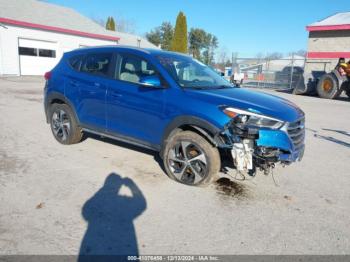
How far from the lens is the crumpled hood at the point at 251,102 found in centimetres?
397

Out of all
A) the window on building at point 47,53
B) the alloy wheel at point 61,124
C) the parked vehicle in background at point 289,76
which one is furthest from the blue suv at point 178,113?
the parked vehicle in background at point 289,76

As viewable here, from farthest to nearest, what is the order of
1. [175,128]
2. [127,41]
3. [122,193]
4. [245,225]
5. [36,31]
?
[127,41] < [36,31] < [175,128] < [122,193] < [245,225]

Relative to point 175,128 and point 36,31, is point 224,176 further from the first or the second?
point 36,31

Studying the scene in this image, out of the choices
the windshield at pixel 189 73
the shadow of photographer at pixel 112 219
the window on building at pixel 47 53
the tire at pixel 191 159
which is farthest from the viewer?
the window on building at pixel 47 53

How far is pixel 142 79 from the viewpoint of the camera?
4559mm

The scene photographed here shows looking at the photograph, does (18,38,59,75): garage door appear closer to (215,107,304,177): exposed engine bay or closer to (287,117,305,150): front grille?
(215,107,304,177): exposed engine bay

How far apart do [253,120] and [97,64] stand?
9.63 ft

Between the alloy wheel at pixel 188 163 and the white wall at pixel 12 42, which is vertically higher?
the white wall at pixel 12 42

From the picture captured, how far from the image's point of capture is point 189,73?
195 inches

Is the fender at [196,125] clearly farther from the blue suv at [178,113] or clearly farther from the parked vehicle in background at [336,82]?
the parked vehicle in background at [336,82]

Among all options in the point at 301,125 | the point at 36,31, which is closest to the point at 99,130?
the point at 301,125

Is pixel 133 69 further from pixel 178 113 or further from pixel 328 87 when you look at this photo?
pixel 328 87

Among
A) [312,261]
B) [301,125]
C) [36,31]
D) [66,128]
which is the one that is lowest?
[312,261]

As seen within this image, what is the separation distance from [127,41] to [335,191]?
39.8 metres
